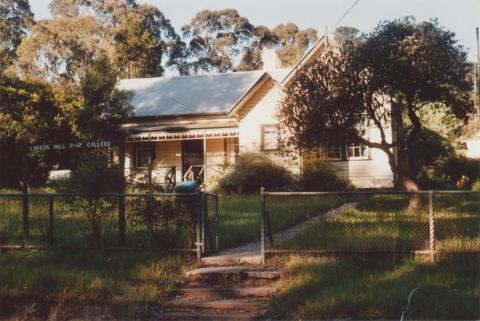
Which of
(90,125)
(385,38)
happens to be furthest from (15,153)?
(385,38)

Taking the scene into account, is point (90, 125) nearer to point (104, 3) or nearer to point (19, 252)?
point (19, 252)

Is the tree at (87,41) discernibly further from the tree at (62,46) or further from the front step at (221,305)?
the front step at (221,305)

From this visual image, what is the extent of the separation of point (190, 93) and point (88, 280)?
20983mm

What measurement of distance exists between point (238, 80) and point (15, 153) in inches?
461

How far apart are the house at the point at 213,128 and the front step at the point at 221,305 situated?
13.5m

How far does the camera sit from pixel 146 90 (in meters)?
30.2

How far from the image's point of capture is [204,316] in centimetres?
739

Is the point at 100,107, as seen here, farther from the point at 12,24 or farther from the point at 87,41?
the point at 12,24

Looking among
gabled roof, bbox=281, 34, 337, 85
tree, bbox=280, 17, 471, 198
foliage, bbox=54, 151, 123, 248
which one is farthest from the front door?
foliage, bbox=54, 151, 123, 248

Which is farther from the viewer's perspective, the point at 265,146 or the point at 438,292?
the point at 265,146

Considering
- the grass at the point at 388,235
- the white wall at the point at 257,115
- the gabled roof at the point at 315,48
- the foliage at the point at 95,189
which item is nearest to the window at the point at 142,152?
the white wall at the point at 257,115

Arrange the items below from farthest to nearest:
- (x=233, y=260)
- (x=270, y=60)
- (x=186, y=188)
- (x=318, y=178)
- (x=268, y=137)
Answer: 1. (x=270, y=60)
2. (x=268, y=137)
3. (x=318, y=178)
4. (x=186, y=188)
5. (x=233, y=260)

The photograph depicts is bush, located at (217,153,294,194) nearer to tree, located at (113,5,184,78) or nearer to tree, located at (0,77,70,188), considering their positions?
tree, located at (0,77,70,188)

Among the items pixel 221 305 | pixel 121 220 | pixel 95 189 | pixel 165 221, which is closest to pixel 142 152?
pixel 95 189
